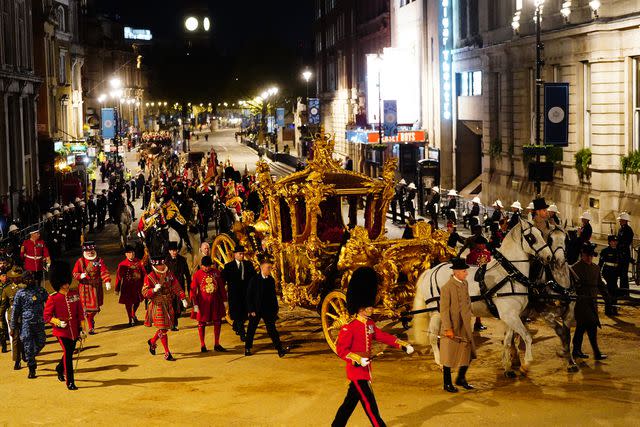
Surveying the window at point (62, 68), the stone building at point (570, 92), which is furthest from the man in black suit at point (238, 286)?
Result: the window at point (62, 68)

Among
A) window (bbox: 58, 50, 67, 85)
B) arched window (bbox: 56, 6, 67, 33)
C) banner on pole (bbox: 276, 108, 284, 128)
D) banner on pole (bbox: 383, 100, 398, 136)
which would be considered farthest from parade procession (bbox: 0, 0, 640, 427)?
banner on pole (bbox: 276, 108, 284, 128)

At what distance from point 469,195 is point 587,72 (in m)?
15.0

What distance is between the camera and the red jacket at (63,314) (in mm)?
14492

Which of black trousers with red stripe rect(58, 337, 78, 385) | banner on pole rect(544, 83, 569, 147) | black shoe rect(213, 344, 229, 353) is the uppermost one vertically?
banner on pole rect(544, 83, 569, 147)

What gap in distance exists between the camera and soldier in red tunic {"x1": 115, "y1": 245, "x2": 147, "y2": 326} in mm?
19031

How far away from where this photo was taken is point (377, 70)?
58.8 m

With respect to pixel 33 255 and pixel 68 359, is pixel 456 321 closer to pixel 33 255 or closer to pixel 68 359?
pixel 68 359

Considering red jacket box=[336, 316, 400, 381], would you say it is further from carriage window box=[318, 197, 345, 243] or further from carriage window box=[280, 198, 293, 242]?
carriage window box=[280, 198, 293, 242]

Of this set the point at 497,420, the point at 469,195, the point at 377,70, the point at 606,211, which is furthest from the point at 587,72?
the point at 377,70

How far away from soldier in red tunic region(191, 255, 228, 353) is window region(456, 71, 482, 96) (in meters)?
30.7

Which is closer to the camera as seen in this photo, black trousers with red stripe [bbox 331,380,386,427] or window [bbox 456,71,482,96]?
black trousers with red stripe [bbox 331,380,386,427]

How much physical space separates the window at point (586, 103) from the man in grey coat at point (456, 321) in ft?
67.7

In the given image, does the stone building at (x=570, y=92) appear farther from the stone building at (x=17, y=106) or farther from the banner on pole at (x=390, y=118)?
the stone building at (x=17, y=106)

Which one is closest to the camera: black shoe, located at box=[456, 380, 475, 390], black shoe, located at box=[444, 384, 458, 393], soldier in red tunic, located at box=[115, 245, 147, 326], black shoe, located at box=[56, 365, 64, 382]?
black shoe, located at box=[444, 384, 458, 393]
